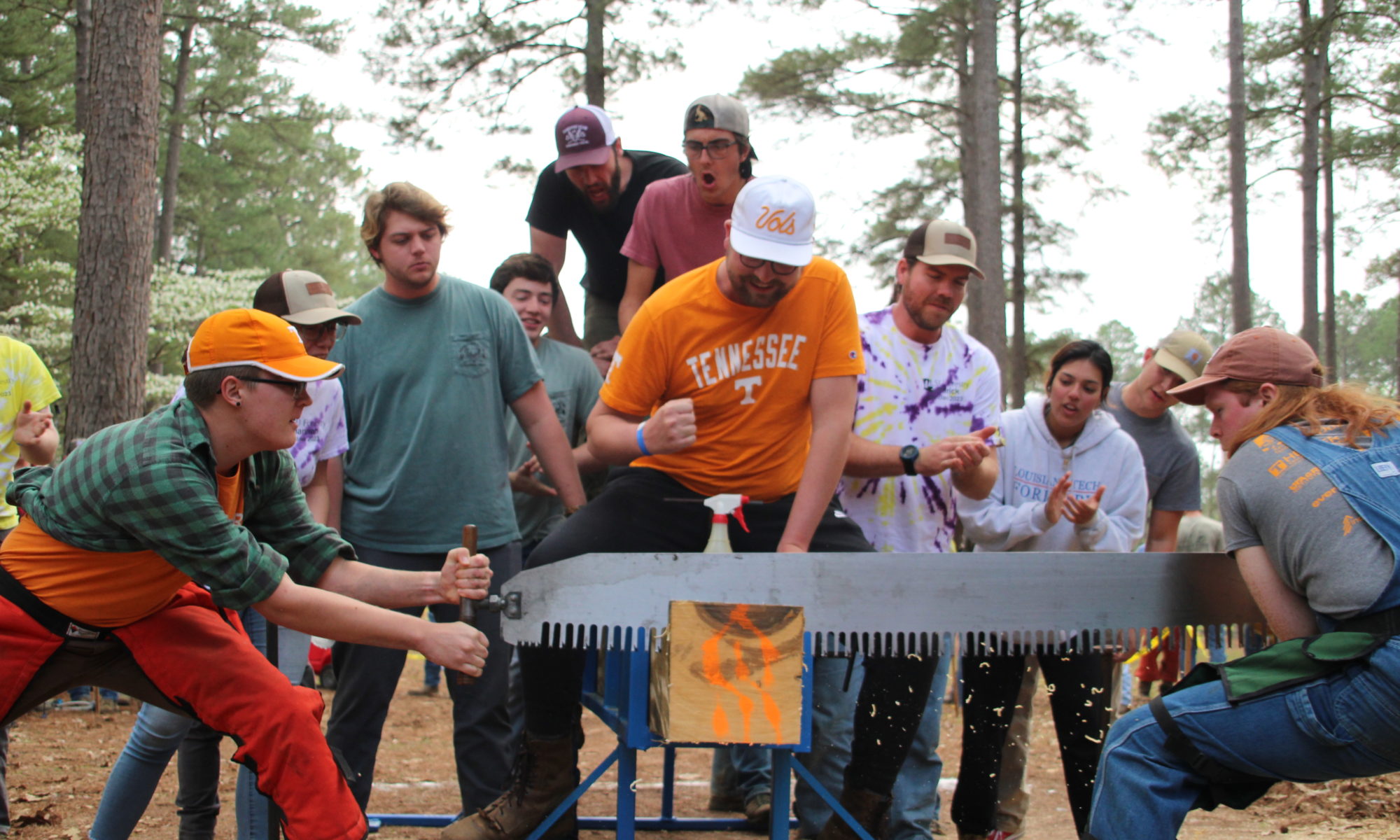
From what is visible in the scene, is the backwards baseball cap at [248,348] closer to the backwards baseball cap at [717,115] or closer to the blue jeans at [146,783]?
the blue jeans at [146,783]

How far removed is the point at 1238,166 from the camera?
1303cm

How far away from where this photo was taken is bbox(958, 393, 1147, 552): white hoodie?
14.5ft

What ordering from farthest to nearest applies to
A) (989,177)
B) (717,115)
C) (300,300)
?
(989,177), (717,115), (300,300)

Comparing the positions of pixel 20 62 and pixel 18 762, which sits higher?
pixel 20 62

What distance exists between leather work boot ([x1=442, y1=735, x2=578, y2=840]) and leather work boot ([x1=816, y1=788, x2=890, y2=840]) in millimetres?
855

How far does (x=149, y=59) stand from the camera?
7.39m

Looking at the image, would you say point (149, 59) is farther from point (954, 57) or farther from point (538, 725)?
point (954, 57)

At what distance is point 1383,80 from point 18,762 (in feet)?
55.9

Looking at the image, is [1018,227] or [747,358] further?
[1018,227]

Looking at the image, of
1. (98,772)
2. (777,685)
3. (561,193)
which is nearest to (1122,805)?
(777,685)

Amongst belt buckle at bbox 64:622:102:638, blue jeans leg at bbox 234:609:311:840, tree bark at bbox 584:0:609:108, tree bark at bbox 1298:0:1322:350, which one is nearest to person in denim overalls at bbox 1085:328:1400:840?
blue jeans leg at bbox 234:609:311:840

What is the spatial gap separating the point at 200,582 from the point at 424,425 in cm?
131

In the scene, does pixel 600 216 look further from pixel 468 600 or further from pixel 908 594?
pixel 908 594

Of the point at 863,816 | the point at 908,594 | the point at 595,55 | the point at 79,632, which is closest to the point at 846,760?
the point at 863,816
